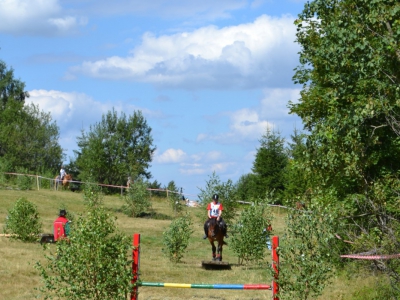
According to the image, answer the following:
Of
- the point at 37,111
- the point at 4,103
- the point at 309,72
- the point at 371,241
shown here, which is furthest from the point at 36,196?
the point at 4,103

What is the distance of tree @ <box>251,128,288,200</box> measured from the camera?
5362 centimetres

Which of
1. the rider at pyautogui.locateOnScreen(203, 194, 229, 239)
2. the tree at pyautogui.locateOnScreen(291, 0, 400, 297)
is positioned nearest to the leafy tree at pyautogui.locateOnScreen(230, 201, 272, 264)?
the rider at pyautogui.locateOnScreen(203, 194, 229, 239)

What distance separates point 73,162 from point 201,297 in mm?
58247

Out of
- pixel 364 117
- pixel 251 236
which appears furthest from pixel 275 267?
pixel 251 236

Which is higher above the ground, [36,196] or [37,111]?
[37,111]

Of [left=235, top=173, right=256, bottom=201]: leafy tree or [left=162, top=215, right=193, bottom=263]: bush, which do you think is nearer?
[left=162, top=215, right=193, bottom=263]: bush

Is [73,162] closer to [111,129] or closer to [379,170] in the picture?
[111,129]

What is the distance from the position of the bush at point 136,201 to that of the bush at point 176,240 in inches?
605

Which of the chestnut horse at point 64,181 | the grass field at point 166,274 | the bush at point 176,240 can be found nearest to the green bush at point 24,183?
the chestnut horse at point 64,181

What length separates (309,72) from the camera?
2217 cm

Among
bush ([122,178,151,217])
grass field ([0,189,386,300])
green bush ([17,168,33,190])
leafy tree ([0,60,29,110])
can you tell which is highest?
leafy tree ([0,60,29,110])

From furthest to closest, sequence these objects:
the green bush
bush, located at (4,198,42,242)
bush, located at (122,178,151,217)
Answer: the green bush → bush, located at (122,178,151,217) → bush, located at (4,198,42,242)

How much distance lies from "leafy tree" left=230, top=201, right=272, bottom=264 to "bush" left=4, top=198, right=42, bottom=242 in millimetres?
6925

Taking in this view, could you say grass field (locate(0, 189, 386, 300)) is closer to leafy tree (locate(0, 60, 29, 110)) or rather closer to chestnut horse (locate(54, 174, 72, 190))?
chestnut horse (locate(54, 174, 72, 190))
